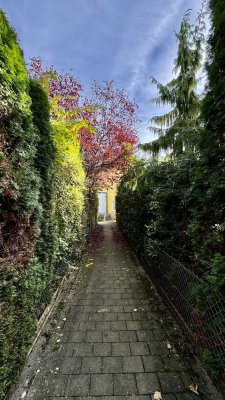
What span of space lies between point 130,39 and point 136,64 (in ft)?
3.74

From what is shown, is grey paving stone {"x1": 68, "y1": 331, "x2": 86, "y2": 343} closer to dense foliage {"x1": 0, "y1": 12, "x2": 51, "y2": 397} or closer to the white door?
dense foliage {"x1": 0, "y1": 12, "x2": 51, "y2": 397}

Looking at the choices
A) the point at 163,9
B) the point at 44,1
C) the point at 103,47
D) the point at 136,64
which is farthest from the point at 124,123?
the point at 44,1

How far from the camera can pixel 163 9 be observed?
15.2ft

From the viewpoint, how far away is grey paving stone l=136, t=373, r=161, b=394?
2.13 meters

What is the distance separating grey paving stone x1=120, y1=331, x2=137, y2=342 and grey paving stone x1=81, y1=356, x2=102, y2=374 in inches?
20.5

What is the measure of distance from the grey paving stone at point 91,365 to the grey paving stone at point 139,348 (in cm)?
47

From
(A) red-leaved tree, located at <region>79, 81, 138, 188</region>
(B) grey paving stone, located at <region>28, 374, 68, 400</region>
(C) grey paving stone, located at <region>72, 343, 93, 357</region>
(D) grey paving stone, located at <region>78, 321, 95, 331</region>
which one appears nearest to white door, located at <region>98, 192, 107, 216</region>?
(A) red-leaved tree, located at <region>79, 81, 138, 188</region>

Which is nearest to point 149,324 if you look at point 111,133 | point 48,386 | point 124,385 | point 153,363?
point 153,363

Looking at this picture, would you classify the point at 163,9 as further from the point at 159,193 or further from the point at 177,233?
the point at 177,233

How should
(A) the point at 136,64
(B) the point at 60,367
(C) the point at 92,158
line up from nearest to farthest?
(B) the point at 60,367 < (A) the point at 136,64 < (C) the point at 92,158

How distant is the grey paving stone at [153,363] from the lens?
94.9 inches

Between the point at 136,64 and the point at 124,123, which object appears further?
the point at 124,123

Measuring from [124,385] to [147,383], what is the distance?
25 centimetres

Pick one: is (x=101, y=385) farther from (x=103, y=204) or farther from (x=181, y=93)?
(x=103, y=204)
